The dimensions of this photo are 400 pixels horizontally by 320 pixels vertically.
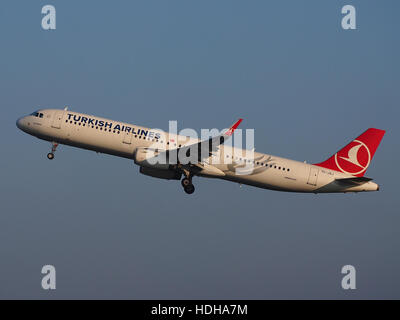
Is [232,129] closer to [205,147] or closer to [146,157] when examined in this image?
[205,147]

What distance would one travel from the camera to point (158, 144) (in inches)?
2405

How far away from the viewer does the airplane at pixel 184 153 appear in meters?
61.0

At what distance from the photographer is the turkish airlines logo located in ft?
216

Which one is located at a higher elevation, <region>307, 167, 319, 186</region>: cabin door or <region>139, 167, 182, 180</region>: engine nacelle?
<region>139, 167, 182, 180</region>: engine nacelle

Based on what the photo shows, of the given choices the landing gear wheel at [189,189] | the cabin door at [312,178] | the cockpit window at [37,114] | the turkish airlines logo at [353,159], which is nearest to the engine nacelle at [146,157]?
the landing gear wheel at [189,189]

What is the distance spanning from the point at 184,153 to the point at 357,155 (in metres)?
16.0

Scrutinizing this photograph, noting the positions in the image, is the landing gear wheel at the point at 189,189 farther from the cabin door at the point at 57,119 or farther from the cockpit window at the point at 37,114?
the cockpit window at the point at 37,114

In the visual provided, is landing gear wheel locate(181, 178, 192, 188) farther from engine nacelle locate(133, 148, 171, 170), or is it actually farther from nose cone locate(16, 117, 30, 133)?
nose cone locate(16, 117, 30, 133)

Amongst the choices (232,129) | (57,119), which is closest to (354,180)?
(232,129)

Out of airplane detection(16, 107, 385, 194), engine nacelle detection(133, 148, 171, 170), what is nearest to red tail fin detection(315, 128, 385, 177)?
airplane detection(16, 107, 385, 194)

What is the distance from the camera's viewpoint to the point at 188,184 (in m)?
63.1

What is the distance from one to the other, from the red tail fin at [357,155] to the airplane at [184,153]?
31.1 inches

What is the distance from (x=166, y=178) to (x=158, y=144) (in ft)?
15.8
